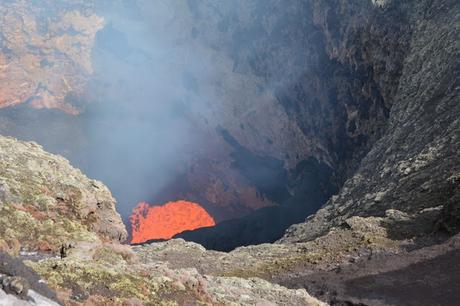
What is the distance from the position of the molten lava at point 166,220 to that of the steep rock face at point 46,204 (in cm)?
8599

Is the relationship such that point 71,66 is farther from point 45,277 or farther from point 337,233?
point 45,277

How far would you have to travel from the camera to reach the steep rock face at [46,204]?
2553 centimetres

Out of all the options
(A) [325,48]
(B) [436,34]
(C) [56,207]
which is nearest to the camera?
(C) [56,207]

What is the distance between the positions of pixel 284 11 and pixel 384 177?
68.0 metres

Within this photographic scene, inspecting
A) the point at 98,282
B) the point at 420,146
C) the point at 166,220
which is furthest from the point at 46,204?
the point at 166,220

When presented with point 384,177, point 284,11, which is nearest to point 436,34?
point 384,177

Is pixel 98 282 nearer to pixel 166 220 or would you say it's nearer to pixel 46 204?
pixel 46 204

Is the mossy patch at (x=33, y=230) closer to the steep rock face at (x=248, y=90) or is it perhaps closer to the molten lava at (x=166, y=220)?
the steep rock face at (x=248, y=90)

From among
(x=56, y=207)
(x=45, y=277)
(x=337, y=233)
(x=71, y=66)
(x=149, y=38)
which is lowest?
(x=45, y=277)

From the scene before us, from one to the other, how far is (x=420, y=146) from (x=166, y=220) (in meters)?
86.8

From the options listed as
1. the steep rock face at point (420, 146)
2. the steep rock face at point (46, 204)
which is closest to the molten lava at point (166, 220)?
the steep rock face at point (420, 146)

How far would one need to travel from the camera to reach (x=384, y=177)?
186 feet

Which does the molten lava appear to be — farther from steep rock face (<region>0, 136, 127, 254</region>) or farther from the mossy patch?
the mossy patch

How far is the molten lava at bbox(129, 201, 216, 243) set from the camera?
12656cm
